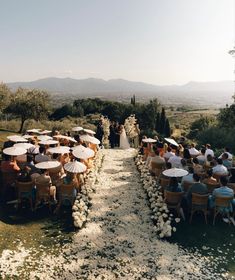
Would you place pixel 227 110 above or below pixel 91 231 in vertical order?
above

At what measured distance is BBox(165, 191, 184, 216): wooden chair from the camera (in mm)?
13617

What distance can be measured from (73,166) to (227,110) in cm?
2651

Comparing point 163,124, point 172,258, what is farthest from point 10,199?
point 163,124

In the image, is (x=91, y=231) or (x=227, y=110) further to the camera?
(x=227, y=110)

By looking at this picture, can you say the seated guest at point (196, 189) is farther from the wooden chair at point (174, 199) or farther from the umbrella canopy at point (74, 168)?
the umbrella canopy at point (74, 168)

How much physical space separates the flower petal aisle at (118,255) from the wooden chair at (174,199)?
103 centimetres

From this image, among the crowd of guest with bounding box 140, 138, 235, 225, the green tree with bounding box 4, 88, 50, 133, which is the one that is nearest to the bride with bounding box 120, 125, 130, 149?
the crowd of guest with bounding box 140, 138, 235, 225

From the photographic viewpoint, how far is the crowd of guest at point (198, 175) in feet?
44.4

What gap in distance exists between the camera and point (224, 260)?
11148mm

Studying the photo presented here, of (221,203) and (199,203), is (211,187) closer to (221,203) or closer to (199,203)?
(221,203)

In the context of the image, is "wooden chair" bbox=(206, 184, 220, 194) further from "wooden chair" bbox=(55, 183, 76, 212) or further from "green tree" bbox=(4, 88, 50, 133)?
"green tree" bbox=(4, 88, 50, 133)

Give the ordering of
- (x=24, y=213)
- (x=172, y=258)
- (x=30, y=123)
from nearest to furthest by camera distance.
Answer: (x=172, y=258)
(x=24, y=213)
(x=30, y=123)

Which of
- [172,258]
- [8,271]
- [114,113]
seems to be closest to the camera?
[8,271]

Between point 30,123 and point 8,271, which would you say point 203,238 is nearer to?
point 8,271
